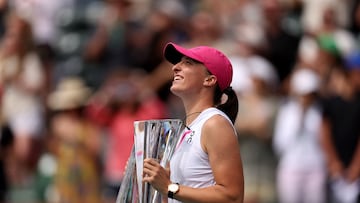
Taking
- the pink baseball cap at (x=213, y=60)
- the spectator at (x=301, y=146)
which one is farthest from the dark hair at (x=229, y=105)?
the spectator at (x=301, y=146)

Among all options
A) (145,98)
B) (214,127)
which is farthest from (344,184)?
(214,127)

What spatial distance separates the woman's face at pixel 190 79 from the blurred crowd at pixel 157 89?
17.1ft

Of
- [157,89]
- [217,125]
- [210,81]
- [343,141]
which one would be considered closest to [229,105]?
[210,81]

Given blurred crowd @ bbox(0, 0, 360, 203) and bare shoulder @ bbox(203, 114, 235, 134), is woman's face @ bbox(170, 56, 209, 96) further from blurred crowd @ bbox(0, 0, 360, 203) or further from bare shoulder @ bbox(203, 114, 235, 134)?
blurred crowd @ bbox(0, 0, 360, 203)

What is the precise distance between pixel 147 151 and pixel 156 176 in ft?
0.56

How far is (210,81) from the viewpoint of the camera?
20.0ft

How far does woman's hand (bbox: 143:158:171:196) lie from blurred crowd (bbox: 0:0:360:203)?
214 inches

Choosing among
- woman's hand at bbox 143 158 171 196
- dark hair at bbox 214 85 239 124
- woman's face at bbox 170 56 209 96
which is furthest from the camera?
dark hair at bbox 214 85 239 124

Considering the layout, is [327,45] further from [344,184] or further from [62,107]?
[62,107]

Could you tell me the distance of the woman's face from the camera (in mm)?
6078

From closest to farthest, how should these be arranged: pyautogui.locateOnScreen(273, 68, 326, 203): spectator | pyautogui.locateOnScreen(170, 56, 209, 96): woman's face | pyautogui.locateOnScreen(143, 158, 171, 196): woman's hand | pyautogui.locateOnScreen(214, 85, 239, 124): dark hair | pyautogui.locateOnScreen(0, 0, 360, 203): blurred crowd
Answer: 1. pyautogui.locateOnScreen(143, 158, 171, 196): woman's hand
2. pyautogui.locateOnScreen(170, 56, 209, 96): woman's face
3. pyautogui.locateOnScreen(214, 85, 239, 124): dark hair
4. pyautogui.locateOnScreen(273, 68, 326, 203): spectator
5. pyautogui.locateOnScreen(0, 0, 360, 203): blurred crowd

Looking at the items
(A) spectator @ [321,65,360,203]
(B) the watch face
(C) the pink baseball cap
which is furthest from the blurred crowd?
(B) the watch face

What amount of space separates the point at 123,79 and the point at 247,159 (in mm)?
1906

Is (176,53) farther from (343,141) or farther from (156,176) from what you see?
(343,141)
